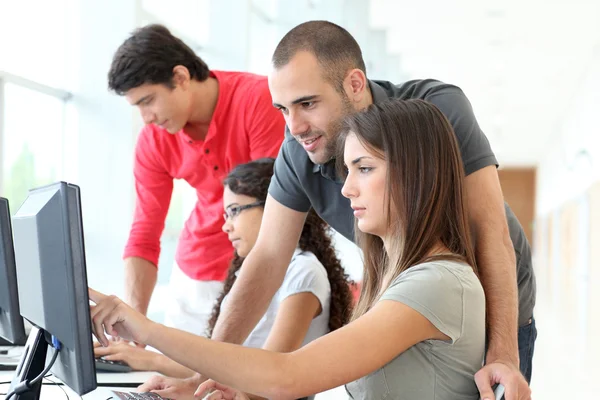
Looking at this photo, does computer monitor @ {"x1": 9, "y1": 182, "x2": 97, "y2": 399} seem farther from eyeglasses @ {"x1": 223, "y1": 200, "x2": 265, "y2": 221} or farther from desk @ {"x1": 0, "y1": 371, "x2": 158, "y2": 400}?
eyeglasses @ {"x1": 223, "y1": 200, "x2": 265, "y2": 221}

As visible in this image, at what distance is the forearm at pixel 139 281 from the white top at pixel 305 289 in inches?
20.2

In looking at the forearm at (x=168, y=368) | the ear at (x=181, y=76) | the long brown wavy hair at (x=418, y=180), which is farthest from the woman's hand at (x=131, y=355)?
the ear at (x=181, y=76)

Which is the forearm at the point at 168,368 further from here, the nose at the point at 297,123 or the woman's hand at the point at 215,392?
the nose at the point at 297,123

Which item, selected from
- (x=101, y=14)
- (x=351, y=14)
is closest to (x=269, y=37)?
(x=351, y=14)

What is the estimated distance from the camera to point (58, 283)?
1083 mm

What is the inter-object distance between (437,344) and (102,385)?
2.46 feet

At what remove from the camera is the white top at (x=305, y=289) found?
205 cm

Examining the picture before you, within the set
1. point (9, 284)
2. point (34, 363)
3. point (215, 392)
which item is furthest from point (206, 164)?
point (34, 363)

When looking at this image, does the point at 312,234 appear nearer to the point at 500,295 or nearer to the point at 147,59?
the point at 147,59

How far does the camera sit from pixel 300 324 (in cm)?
196

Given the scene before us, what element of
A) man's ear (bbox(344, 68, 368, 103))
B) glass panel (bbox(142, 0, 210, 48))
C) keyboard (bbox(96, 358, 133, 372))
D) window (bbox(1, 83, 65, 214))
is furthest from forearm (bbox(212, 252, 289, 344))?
glass panel (bbox(142, 0, 210, 48))

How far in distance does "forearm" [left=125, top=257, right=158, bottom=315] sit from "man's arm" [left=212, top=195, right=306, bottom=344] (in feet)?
2.24

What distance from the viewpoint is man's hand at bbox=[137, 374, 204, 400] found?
1.55 meters

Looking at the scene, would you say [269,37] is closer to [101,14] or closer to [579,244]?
[101,14]
